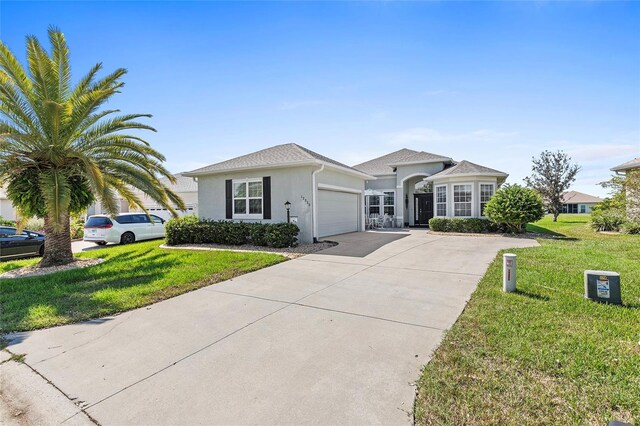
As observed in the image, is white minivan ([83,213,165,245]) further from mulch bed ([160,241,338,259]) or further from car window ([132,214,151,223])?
mulch bed ([160,241,338,259])

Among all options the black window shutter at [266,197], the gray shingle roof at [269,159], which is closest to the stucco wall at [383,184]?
the gray shingle roof at [269,159]

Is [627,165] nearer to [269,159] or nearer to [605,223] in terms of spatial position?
[605,223]

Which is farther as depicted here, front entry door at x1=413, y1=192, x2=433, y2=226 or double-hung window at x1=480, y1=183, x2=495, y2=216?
front entry door at x1=413, y1=192, x2=433, y2=226

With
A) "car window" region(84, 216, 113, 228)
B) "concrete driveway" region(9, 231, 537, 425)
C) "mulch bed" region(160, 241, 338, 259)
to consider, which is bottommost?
"concrete driveway" region(9, 231, 537, 425)

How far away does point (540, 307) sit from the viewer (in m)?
4.63

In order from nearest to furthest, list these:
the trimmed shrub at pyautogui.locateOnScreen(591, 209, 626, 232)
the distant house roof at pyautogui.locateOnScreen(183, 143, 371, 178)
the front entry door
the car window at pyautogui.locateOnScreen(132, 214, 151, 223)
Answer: the distant house roof at pyautogui.locateOnScreen(183, 143, 371, 178), the car window at pyautogui.locateOnScreen(132, 214, 151, 223), the trimmed shrub at pyautogui.locateOnScreen(591, 209, 626, 232), the front entry door

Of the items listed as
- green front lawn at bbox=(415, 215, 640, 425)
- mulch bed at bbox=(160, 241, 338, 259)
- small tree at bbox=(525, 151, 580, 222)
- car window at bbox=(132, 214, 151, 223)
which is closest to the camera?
green front lawn at bbox=(415, 215, 640, 425)

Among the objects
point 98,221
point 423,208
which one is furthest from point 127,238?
point 423,208

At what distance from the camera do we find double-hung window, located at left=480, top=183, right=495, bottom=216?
53.1 ft

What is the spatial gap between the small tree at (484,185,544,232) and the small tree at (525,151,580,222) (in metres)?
17.0

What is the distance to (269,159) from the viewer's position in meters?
13.2

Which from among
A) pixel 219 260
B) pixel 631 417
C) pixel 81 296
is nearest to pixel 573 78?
pixel 631 417

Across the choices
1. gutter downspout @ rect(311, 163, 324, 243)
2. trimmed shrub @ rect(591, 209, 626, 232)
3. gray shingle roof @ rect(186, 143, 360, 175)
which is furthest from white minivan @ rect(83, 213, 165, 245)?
trimmed shrub @ rect(591, 209, 626, 232)

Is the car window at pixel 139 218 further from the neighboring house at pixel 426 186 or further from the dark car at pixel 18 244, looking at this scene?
the neighboring house at pixel 426 186
